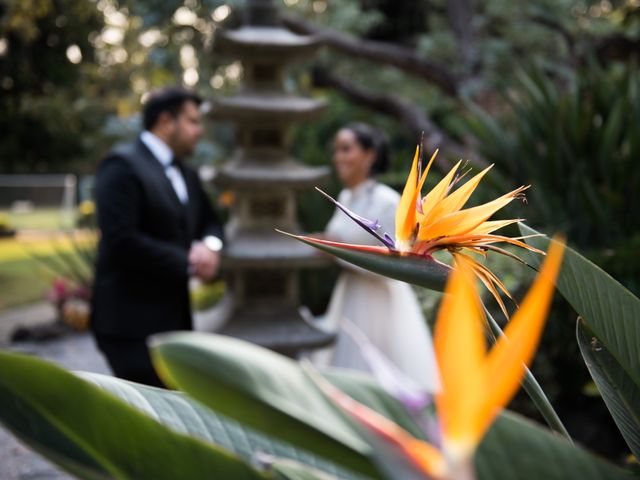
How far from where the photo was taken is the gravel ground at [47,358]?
3336mm

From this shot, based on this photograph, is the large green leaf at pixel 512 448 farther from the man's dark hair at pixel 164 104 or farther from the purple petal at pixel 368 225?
the man's dark hair at pixel 164 104

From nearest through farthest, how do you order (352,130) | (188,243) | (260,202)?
(188,243) < (352,130) < (260,202)

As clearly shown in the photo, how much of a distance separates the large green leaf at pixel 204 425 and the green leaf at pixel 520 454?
16 cm

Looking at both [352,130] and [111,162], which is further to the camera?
[352,130]

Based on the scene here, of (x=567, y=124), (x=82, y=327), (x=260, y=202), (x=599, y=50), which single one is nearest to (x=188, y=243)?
(x=260, y=202)

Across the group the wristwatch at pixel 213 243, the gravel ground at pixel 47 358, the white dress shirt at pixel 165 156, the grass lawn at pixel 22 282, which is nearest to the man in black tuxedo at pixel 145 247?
the white dress shirt at pixel 165 156

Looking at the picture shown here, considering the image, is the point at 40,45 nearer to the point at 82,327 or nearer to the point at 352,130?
the point at 82,327

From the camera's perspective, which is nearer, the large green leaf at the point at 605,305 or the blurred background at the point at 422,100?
the large green leaf at the point at 605,305

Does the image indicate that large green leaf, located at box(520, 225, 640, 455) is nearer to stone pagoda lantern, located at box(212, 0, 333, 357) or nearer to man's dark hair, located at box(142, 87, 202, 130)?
man's dark hair, located at box(142, 87, 202, 130)

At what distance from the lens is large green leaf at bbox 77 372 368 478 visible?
523 mm

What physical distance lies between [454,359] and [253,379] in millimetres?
89

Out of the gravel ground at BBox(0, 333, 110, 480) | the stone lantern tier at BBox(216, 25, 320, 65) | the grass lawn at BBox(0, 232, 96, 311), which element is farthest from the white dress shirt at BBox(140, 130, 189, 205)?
the grass lawn at BBox(0, 232, 96, 311)

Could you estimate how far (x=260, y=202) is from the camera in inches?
180

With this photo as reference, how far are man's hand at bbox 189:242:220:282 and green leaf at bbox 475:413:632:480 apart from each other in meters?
2.51
